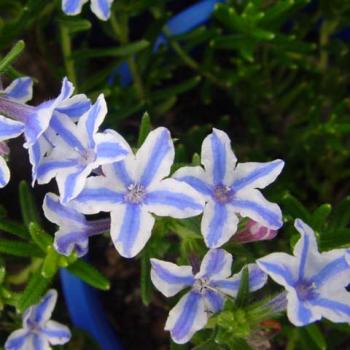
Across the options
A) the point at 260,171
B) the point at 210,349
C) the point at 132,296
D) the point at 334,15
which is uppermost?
the point at 260,171

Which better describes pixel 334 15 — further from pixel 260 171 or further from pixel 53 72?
pixel 260 171

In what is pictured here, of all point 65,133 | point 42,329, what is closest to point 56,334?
point 42,329

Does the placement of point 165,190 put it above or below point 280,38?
above

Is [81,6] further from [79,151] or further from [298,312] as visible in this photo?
[298,312]

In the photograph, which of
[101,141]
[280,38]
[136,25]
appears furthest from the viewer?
[136,25]

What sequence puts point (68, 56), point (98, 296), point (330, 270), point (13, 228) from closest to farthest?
point (330, 270), point (13, 228), point (68, 56), point (98, 296)

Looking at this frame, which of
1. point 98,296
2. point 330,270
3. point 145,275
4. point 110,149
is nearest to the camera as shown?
point 110,149

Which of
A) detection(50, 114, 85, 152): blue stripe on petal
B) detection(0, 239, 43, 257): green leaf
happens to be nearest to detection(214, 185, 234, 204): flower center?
detection(50, 114, 85, 152): blue stripe on petal

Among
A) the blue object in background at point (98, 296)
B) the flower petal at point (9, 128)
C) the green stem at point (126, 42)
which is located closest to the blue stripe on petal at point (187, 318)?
the flower petal at point (9, 128)

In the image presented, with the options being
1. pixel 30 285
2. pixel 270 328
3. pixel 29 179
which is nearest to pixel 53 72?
pixel 29 179
